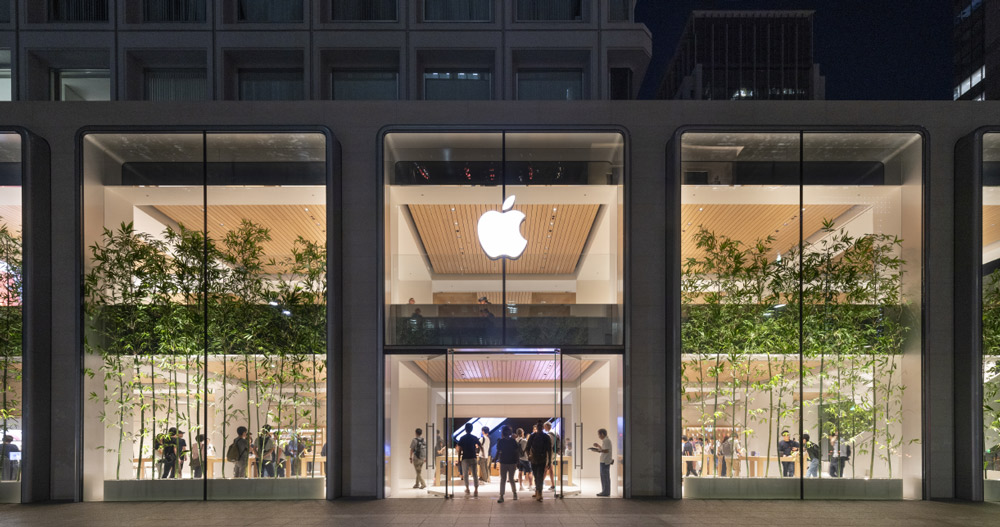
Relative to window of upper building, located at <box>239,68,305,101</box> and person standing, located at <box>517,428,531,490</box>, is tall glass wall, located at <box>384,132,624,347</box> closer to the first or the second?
person standing, located at <box>517,428,531,490</box>

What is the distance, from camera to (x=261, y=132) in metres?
10.3

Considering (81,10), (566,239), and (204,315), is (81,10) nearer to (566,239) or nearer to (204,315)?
(204,315)

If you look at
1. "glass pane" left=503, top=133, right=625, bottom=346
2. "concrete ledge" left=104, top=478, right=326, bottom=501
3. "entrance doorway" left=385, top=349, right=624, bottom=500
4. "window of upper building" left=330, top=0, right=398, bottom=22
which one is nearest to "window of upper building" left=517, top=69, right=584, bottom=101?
"window of upper building" left=330, top=0, right=398, bottom=22

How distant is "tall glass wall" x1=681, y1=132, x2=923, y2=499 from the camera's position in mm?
10031

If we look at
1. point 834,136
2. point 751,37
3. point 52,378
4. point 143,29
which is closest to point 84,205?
point 52,378

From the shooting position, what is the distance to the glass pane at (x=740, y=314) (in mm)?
10031

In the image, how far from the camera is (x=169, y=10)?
44.1ft

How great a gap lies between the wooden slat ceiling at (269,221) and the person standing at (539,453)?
13.4ft

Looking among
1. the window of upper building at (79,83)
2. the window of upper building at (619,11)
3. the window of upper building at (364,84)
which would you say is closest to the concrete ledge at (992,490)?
the window of upper building at (619,11)

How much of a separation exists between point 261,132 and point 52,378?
14.9 feet

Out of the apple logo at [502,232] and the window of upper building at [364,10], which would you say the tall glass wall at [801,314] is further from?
→ the window of upper building at [364,10]

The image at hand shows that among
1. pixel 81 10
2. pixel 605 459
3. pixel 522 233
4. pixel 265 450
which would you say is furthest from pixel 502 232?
pixel 81 10

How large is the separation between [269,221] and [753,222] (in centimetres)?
701

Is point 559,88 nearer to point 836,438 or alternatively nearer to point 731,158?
point 731,158
